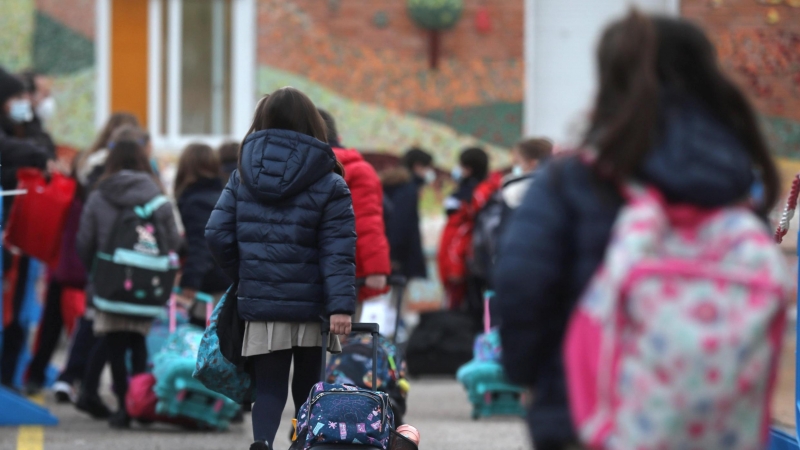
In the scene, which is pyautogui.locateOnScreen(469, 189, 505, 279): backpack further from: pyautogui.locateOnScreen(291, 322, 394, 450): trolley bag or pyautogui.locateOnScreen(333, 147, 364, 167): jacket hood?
pyautogui.locateOnScreen(291, 322, 394, 450): trolley bag

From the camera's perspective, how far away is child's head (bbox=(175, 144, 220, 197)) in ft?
27.8

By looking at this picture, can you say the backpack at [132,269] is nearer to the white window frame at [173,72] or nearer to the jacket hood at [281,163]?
the jacket hood at [281,163]

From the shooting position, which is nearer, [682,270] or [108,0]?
[682,270]

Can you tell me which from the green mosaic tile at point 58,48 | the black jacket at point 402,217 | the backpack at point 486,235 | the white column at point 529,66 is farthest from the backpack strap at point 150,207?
the white column at point 529,66

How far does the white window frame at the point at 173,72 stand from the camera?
1459 centimetres

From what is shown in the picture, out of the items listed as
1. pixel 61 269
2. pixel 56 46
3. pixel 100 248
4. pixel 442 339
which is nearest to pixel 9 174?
pixel 61 269

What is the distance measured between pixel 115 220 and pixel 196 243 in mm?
539

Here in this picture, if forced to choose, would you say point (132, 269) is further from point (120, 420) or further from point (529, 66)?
point (529, 66)

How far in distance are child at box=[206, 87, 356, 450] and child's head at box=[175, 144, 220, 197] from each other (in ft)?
9.61

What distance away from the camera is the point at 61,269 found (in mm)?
9641

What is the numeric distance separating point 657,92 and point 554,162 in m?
0.27

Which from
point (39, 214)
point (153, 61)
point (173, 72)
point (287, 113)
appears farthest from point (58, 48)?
point (287, 113)

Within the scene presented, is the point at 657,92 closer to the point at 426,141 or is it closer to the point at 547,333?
the point at 547,333

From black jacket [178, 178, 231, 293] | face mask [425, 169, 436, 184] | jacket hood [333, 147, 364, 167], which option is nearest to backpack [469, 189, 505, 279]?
face mask [425, 169, 436, 184]
